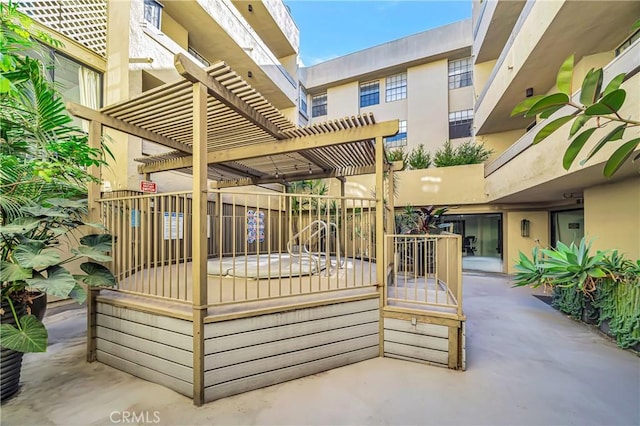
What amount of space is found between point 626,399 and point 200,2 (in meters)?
10.6

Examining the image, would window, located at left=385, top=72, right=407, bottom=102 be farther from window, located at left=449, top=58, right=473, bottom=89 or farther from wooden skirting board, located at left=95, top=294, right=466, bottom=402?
wooden skirting board, located at left=95, top=294, right=466, bottom=402

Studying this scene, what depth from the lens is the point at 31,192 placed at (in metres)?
2.87

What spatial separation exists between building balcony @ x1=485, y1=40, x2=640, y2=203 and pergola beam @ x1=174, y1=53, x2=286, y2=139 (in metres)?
4.69

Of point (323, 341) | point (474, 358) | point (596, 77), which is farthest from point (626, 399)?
point (596, 77)

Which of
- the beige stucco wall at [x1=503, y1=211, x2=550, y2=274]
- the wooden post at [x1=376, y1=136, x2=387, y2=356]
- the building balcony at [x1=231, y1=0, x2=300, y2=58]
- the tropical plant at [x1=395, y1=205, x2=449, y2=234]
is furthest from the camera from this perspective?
the building balcony at [x1=231, y1=0, x2=300, y2=58]

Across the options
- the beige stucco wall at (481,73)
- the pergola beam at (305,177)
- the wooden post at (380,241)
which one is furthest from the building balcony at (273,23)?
the wooden post at (380,241)

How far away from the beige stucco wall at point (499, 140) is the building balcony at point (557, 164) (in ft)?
8.78

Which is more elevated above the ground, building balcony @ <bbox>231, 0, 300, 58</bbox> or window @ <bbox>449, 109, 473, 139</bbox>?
building balcony @ <bbox>231, 0, 300, 58</bbox>

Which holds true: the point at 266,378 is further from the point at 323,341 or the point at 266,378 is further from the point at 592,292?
the point at 592,292

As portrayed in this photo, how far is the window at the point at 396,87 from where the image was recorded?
43.9ft

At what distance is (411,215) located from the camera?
8.62 meters

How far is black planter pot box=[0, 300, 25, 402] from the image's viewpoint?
8.26 feet

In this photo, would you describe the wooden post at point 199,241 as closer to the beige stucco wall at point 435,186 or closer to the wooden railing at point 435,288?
the wooden railing at point 435,288

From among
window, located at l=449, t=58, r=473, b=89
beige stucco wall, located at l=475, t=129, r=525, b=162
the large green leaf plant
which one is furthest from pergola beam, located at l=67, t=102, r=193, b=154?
window, located at l=449, t=58, r=473, b=89
